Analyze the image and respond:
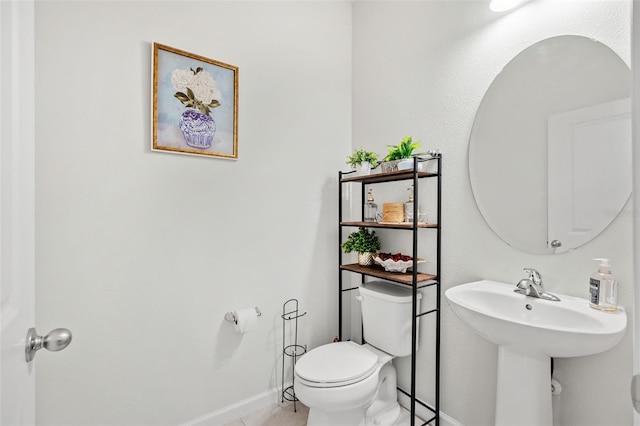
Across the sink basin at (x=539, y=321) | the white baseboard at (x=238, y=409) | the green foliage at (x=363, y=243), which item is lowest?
the white baseboard at (x=238, y=409)

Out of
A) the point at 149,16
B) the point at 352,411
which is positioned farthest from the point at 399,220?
the point at 149,16

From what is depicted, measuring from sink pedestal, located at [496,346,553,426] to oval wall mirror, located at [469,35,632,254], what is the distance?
1.42 ft

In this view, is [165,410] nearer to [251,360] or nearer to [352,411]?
[251,360]

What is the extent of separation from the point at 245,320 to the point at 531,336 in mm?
1305

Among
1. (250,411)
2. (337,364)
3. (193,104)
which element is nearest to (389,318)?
(337,364)

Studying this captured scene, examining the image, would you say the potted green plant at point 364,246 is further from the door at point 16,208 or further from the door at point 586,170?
the door at point 16,208

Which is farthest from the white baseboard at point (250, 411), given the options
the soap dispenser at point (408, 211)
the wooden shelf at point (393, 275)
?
the soap dispenser at point (408, 211)

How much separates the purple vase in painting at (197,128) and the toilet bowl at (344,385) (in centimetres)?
125

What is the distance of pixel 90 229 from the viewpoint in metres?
1.39

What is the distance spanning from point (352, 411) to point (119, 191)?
156cm

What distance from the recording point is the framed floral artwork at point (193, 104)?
1538mm

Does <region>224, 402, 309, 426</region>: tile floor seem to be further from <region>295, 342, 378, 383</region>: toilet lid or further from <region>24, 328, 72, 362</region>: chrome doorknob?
<region>24, 328, 72, 362</region>: chrome doorknob

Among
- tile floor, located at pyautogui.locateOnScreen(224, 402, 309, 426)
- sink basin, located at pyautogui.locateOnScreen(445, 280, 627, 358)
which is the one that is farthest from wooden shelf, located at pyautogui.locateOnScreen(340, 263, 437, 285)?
tile floor, located at pyautogui.locateOnScreen(224, 402, 309, 426)

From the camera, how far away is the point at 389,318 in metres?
1.70
